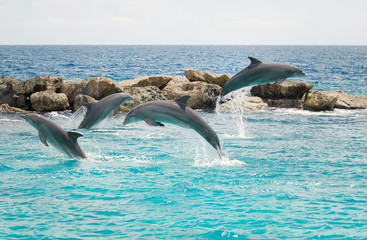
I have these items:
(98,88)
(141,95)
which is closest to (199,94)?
(141,95)

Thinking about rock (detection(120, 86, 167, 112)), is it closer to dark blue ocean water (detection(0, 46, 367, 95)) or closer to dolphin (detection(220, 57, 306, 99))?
dolphin (detection(220, 57, 306, 99))

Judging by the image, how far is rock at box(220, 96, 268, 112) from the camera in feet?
69.1

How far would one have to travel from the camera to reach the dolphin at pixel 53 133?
30.8ft

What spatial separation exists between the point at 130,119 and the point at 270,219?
10.3 feet

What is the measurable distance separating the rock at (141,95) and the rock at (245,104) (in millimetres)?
3273

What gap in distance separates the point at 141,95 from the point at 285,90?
8.20 meters

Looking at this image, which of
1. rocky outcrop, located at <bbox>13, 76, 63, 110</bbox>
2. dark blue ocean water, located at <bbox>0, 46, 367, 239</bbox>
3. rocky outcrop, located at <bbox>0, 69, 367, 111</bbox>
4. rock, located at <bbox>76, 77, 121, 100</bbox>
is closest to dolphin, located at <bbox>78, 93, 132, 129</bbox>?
dark blue ocean water, located at <bbox>0, 46, 367, 239</bbox>

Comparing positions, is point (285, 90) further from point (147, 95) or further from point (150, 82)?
point (147, 95)

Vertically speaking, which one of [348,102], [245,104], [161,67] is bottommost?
[245,104]

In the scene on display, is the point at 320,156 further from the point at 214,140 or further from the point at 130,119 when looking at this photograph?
the point at 130,119

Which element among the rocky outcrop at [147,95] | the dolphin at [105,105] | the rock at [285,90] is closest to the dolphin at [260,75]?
the dolphin at [105,105]

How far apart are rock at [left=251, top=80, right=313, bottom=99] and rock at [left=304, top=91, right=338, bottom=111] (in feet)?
5.80

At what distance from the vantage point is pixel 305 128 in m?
16.0

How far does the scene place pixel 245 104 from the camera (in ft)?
72.4
